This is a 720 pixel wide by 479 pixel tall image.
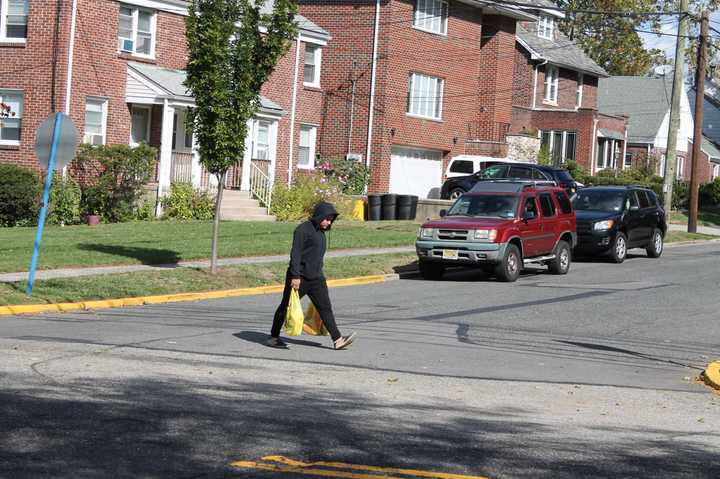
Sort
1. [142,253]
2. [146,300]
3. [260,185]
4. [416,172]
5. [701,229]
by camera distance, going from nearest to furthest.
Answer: [146,300] → [142,253] → [260,185] → [701,229] → [416,172]

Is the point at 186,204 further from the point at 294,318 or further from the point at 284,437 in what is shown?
the point at 284,437


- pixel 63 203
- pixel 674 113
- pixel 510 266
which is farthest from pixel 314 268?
pixel 674 113

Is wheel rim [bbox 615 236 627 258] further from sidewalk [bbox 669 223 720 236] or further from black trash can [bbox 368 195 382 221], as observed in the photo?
sidewalk [bbox 669 223 720 236]

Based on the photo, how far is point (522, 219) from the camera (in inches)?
893

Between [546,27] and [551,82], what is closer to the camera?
[551,82]

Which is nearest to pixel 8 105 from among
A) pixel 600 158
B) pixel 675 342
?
pixel 675 342

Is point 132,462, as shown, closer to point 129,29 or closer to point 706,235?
point 129,29

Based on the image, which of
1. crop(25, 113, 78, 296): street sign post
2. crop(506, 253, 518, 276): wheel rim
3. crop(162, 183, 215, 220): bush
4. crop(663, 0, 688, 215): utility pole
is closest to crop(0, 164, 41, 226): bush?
crop(162, 183, 215, 220): bush

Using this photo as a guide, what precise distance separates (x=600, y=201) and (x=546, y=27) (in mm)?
29355

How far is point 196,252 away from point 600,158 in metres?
39.5

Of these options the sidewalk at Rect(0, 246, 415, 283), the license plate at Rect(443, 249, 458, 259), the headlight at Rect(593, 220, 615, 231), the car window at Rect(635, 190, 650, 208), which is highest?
the car window at Rect(635, 190, 650, 208)

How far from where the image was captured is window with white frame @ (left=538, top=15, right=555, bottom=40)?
55.2 m

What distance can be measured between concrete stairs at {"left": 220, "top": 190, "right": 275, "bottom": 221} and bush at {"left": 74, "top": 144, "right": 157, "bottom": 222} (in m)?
2.63

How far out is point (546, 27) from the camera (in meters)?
55.7
